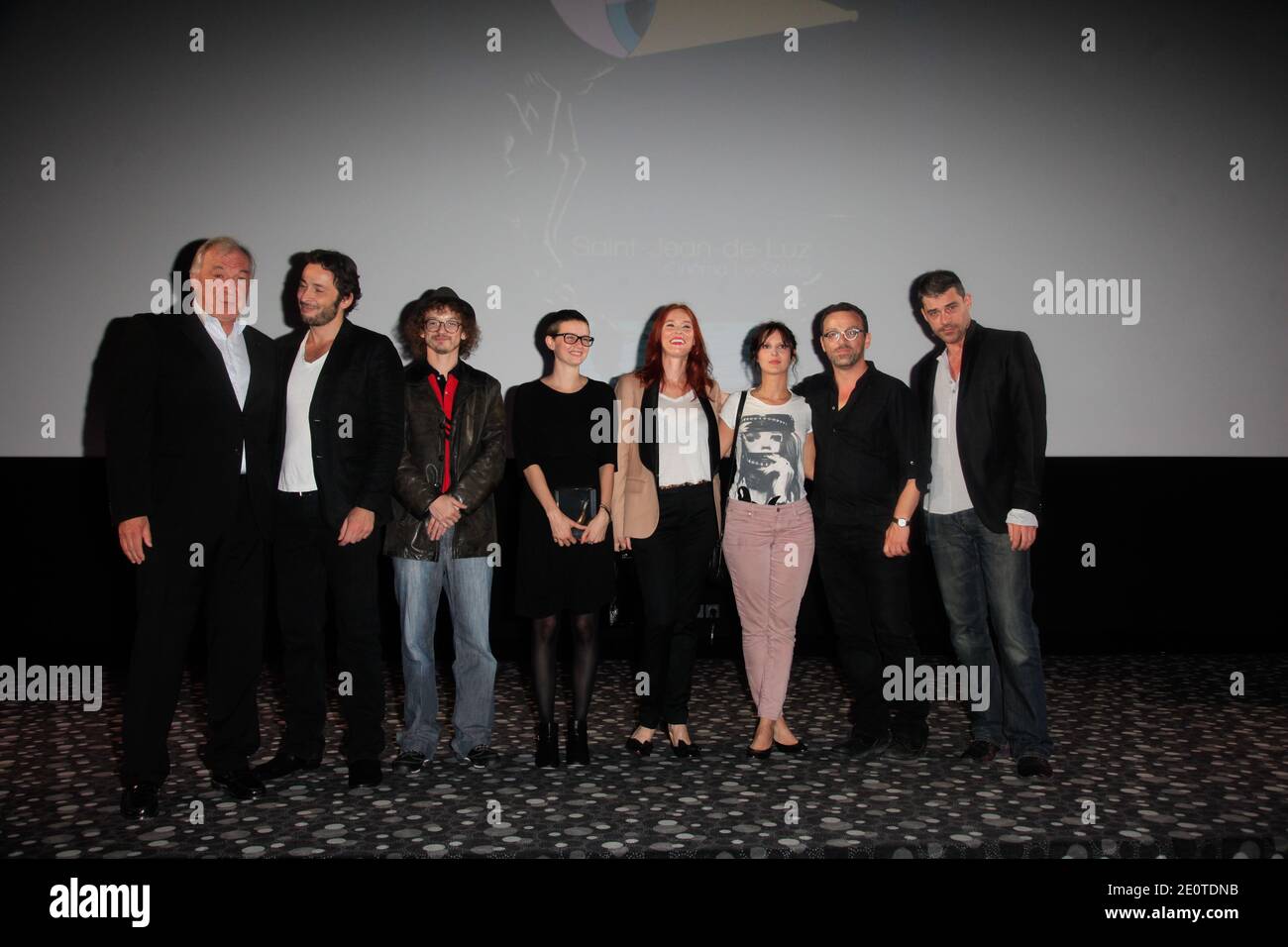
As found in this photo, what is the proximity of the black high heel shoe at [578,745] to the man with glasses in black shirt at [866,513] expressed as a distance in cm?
88

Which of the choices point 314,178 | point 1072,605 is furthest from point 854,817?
point 314,178

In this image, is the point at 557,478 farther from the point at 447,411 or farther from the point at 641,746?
the point at 641,746

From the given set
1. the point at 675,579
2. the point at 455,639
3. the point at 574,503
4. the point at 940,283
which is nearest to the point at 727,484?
the point at 675,579

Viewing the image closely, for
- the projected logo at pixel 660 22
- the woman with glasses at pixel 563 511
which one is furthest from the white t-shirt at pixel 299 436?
the projected logo at pixel 660 22

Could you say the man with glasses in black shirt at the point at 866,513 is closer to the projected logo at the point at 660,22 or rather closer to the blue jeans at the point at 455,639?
the blue jeans at the point at 455,639

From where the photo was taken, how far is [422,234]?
450 cm

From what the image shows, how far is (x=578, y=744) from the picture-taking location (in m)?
3.04

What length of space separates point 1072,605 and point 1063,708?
48.0 inches

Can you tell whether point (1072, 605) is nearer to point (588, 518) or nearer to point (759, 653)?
point (759, 653)

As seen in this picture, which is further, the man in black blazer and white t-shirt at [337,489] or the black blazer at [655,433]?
the black blazer at [655,433]

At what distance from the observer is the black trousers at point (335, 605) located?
280 centimetres

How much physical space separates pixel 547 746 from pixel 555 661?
0.27 m

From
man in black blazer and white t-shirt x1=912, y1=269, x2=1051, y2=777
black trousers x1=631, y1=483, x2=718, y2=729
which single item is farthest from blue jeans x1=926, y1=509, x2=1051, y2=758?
black trousers x1=631, y1=483, x2=718, y2=729

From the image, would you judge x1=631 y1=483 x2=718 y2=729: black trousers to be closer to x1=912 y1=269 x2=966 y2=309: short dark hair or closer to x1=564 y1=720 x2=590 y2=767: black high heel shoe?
x1=564 y1=720 x2=590 y2=767: black high heel shoe
